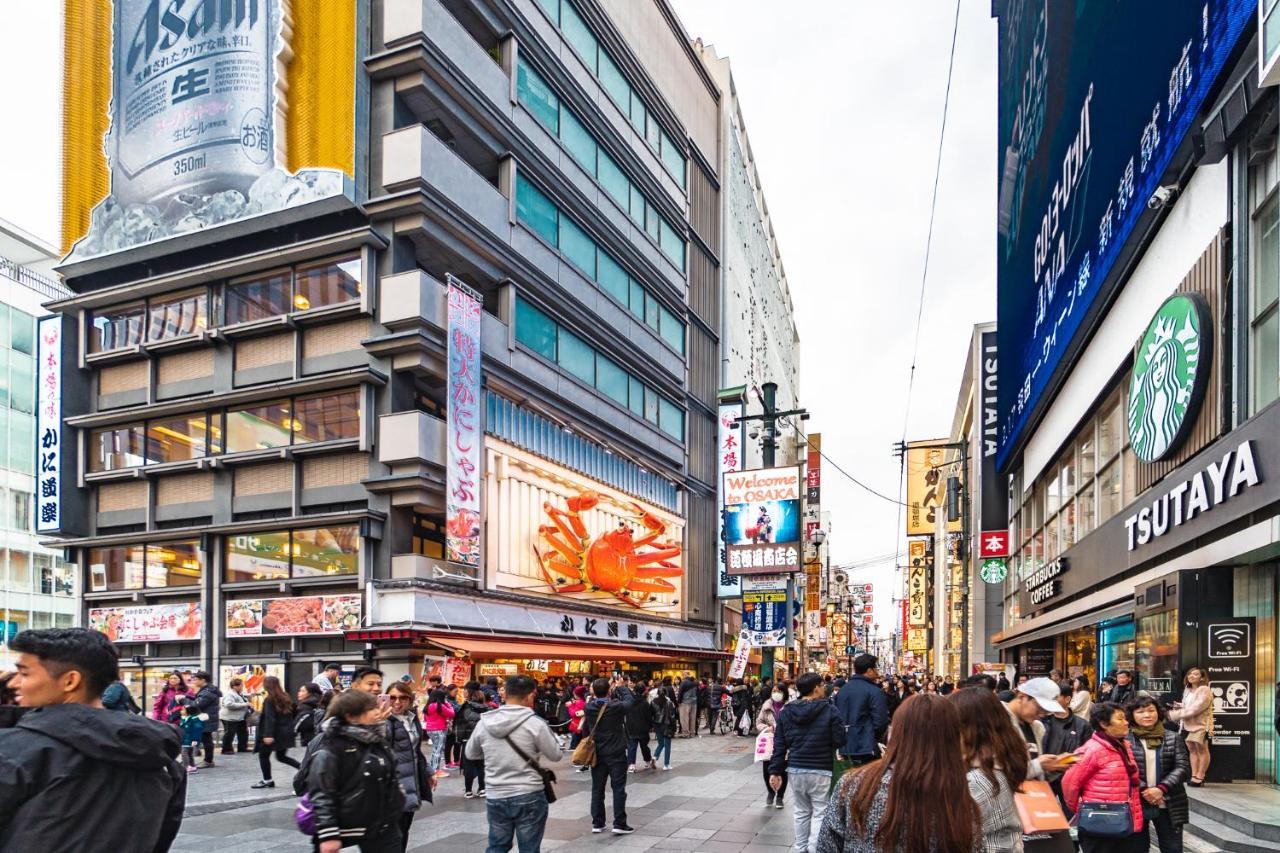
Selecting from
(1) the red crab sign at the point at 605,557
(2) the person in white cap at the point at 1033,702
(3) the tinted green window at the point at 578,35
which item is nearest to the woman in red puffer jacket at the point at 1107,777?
(2) the person in white cap at the point at 1033,702

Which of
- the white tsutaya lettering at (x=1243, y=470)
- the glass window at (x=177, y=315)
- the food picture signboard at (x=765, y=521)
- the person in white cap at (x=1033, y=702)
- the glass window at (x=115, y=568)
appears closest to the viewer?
the person in white cap at (x=1033, y=702)

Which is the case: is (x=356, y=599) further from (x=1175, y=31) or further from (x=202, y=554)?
(x=1175, y=31)

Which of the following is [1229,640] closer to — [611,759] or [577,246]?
[611,759]

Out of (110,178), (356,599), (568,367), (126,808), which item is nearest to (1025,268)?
(568,367)

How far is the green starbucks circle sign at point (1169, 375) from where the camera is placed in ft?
44.4

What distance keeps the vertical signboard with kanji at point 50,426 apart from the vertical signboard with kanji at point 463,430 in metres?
12.7

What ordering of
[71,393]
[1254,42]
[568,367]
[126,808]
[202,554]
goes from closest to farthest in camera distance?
1. [126,808]
2. [1254,42]
3. [202,554]
4. [71,393]
5. [568,367]

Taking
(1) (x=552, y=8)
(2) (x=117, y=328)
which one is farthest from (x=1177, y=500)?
(2) (x=117, y=328)

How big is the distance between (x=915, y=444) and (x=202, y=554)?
110ft

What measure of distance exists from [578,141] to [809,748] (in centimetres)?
2933

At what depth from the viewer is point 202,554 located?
27.6 metres

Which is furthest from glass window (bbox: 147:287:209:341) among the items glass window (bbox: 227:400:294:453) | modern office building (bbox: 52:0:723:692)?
glass window (bbox: 227:400:294:453)

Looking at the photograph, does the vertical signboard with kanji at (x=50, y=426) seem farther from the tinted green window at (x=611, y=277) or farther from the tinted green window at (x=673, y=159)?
the tinted green window at (x=673, y=159)

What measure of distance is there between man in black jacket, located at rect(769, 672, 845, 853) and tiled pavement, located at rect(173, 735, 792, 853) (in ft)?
5.02
